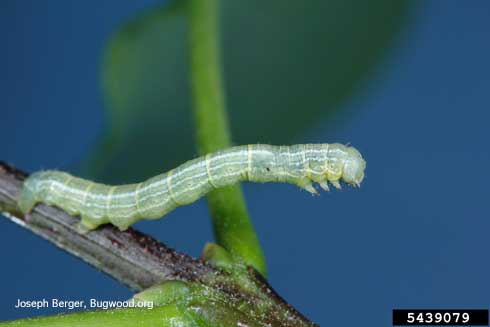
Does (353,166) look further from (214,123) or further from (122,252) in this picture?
(122,252)

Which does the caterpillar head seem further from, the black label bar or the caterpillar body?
the black label bar

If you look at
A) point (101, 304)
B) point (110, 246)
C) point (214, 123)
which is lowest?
point (101, 304)

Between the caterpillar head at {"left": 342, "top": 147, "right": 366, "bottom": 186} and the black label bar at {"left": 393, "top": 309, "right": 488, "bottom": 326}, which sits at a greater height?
the caterpillar head at {"left": 342, "top": 147, "right": 366, "bottom": 186}

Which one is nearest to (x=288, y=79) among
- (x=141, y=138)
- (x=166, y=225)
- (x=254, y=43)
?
(x=254, y=43)

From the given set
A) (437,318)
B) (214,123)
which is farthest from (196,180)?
(437,318)

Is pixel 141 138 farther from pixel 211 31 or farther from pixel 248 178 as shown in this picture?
pixel 248 178

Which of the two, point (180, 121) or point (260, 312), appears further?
point (180, 121)

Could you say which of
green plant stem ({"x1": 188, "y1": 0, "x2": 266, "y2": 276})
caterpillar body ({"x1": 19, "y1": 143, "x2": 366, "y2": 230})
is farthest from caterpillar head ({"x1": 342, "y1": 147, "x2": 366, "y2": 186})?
green plant stem ({"x1": 188, "y1": 0, "x2": 266, "y2": 276})
